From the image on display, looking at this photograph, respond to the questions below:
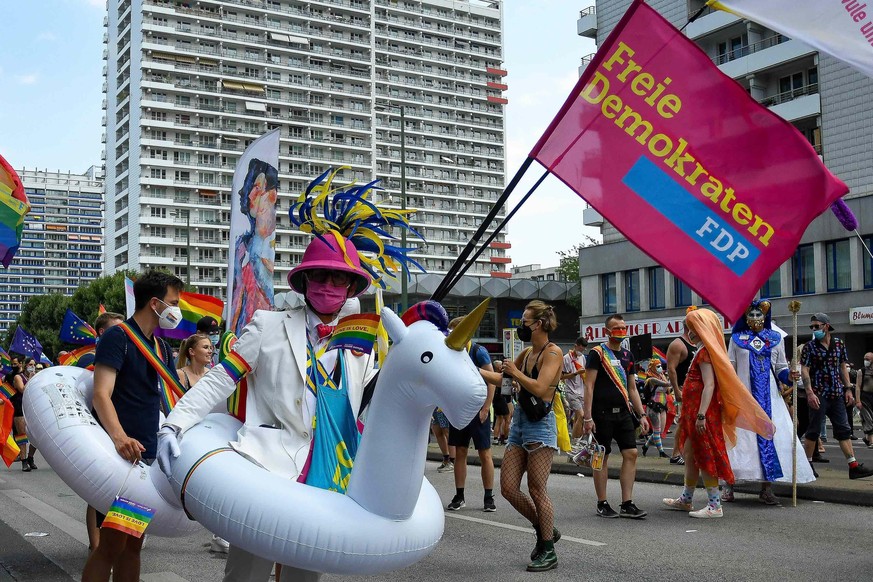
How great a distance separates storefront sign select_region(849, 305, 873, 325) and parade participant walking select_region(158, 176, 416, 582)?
3305 cm

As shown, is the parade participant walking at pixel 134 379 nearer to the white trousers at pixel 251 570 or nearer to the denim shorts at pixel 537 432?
the white trousers at pixel 251 570

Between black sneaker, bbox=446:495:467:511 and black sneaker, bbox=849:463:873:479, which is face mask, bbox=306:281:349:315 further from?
black sneaker, bbox=849:463:873:479

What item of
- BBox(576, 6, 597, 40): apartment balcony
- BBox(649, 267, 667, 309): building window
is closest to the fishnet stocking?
BBox(649, 267, 667, 309): building window

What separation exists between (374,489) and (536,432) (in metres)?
3.90

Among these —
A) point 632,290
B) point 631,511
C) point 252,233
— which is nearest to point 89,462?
point 252,233

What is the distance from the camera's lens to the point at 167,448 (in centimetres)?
362

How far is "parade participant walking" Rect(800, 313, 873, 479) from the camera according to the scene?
38.4 feet

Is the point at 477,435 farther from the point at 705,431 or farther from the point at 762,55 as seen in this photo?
the point at 762,55

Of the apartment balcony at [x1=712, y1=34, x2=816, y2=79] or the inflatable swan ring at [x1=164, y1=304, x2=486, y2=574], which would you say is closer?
the inflatable swan ring at [x1=164, y1=304, x2=486, y2=574]

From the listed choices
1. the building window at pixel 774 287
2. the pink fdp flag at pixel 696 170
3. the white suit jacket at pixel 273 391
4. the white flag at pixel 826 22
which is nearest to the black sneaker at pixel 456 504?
the pink fdp flag at pixel 696 170

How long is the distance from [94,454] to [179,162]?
102738 mm

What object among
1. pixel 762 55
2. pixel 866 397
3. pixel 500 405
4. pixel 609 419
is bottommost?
pixel 500 405

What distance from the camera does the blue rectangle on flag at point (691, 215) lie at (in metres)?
4.75

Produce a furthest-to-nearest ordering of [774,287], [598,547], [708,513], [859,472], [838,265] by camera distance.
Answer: [774,287]
[838,265]
[859,472]
[708,513]
[598,547]
